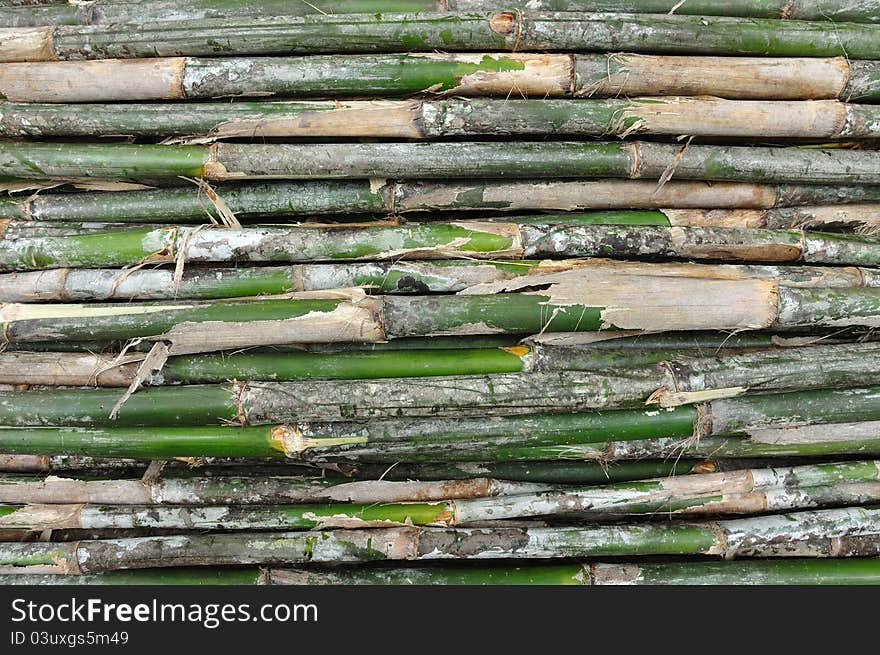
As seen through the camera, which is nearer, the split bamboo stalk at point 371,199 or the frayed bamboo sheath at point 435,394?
the frayed bamboo sheath at point 435,394

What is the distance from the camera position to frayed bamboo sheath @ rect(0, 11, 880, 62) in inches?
74.8

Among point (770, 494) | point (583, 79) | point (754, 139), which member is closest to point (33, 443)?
point (583, 79)

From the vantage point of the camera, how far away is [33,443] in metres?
1.87

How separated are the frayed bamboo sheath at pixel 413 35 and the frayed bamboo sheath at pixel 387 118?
182 millimetres

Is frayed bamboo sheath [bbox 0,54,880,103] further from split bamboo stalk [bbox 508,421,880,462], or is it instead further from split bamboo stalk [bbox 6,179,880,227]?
split bamboo stalk [bbox 508,421,880,462]

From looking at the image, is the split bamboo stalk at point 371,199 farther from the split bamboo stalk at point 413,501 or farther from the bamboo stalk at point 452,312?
the split bamboo stalk at point 413,501

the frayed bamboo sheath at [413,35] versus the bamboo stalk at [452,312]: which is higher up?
the frayed bamboo sheath at [413,35]

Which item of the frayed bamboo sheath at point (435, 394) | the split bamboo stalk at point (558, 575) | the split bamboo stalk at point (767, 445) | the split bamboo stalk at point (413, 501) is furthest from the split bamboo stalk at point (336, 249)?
the split bamboo stalk at point (558, 575)

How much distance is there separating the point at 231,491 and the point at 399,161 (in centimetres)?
119

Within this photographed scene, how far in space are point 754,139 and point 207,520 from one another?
2199mm

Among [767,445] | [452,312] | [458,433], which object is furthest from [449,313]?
[767,445]

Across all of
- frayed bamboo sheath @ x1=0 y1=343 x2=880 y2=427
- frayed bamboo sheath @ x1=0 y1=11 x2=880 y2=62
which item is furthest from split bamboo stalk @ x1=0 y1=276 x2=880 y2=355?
frayed bamboo sheath @ x1=0 y1=11 x2=880 y2=62

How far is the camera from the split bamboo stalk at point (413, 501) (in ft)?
6.44
